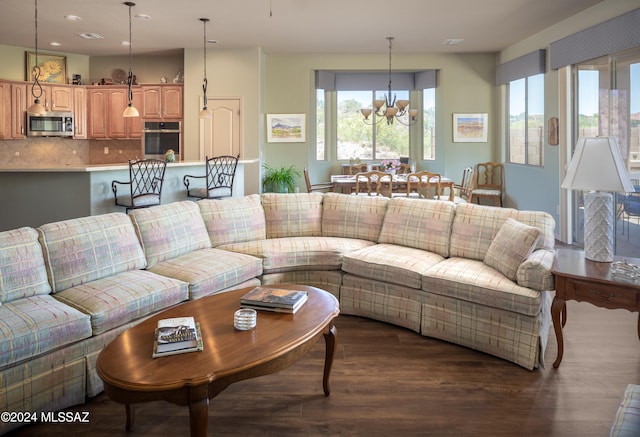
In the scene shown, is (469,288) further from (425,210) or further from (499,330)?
(425,210)

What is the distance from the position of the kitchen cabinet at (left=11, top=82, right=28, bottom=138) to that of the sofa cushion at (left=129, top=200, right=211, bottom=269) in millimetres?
5519

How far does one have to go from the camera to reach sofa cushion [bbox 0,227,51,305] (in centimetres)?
261

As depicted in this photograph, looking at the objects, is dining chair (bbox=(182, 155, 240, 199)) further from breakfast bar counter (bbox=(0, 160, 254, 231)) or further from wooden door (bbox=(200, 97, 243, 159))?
wooden door (bbox=(200, 97, 243, 159))

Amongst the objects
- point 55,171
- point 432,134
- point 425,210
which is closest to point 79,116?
point 55,171

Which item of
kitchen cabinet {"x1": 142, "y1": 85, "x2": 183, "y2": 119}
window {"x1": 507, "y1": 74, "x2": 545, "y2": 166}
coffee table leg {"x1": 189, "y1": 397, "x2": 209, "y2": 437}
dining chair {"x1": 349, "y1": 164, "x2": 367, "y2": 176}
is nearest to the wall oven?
kitchen cabinet {"x1": 142, "y1": 85, "x2": 183, "y2": 119}

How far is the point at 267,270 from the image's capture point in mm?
3854

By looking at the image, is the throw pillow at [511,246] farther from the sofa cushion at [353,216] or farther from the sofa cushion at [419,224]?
Answer: the sofa cushion at [353,216]

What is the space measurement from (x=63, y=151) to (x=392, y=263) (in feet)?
23.7

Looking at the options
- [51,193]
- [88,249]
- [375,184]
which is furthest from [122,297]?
[375,184]

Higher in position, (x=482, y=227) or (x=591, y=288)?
(x=482, y=227)

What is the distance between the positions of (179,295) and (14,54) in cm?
706

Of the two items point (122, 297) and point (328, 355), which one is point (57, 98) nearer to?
point (122, 297)

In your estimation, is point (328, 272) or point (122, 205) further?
point (122, 205)

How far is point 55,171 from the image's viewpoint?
5.02 m
